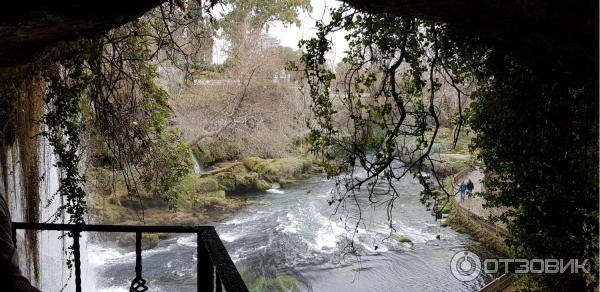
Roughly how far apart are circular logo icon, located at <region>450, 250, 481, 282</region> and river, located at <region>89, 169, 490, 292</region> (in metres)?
0.14

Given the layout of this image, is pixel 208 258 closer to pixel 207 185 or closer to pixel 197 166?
pixel 207 185

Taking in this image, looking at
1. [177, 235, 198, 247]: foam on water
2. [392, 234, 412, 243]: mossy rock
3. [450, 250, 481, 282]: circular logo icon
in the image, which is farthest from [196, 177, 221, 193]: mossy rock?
[450, 250, 481, 282]: circular logo icon

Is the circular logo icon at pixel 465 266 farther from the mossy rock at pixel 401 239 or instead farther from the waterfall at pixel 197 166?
the waterfall at pixel 197 166

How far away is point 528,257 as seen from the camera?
7.19 feet

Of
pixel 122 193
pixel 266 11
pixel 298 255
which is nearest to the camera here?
pixel 298 255

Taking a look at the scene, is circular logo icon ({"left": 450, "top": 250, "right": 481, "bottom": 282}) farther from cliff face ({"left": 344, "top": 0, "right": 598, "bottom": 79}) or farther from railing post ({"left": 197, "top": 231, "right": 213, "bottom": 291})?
railing post ({"left": 197, "top": 231, "right": 213, "bottom": 291})

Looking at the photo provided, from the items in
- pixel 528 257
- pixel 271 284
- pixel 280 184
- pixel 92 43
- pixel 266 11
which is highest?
pixel 266 11

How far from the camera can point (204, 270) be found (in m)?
1.47

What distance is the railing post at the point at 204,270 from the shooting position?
143 cm

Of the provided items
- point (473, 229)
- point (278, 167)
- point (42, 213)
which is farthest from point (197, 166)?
point (42, 213)

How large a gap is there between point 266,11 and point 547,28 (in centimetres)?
1376

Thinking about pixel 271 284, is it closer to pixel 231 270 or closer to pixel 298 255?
pixel 298 255

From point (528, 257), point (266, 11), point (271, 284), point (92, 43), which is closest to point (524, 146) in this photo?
point (528, 257)

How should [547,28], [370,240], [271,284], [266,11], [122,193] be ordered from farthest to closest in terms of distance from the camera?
[266,11], [122,193], [370,240], [271,284], [547,28]
